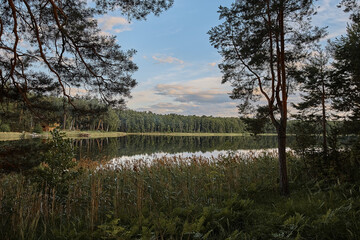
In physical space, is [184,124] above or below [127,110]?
above

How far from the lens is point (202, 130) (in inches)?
4678

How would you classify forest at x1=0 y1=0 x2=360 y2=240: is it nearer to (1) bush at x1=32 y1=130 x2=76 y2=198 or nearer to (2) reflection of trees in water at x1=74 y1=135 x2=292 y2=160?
(1) bush at x1=32 y1=130 x2=76 y2=198

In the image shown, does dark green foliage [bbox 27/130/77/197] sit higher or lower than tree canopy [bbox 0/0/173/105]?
lower

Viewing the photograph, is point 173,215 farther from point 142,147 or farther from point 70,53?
point 142,147

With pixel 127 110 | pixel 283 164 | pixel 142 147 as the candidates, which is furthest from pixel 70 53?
pixel 142 147

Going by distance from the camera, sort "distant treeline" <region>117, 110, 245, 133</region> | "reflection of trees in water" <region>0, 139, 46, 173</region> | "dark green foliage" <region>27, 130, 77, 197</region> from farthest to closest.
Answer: "distant treeline" <region>117, 110, 245, 133</region>, "dark green foliage" <region>27, 130, 77, 197</region>, "reflection of trees in water" <region>0, 139, 46, 173</region>

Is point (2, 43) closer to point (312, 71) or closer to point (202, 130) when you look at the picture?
point (312, 71)

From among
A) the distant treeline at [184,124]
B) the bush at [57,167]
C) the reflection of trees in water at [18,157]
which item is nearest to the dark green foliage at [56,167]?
the bush at [57,167]

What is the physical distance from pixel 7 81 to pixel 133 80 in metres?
3.38

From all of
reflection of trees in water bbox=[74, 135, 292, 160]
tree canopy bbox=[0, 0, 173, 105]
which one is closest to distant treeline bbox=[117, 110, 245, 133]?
reflection of trees in water bbox=[74, 135, 292, 160]

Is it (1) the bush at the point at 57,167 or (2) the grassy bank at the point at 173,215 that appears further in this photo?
(1) the bush at the point at 57,167

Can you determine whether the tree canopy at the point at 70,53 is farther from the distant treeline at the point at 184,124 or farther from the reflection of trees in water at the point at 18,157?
the distant treeline at the point at 184,124

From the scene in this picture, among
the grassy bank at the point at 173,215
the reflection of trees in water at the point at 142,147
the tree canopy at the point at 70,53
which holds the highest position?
the tree canopy at the point at 70,53

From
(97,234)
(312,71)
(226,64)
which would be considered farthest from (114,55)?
(312,71)
